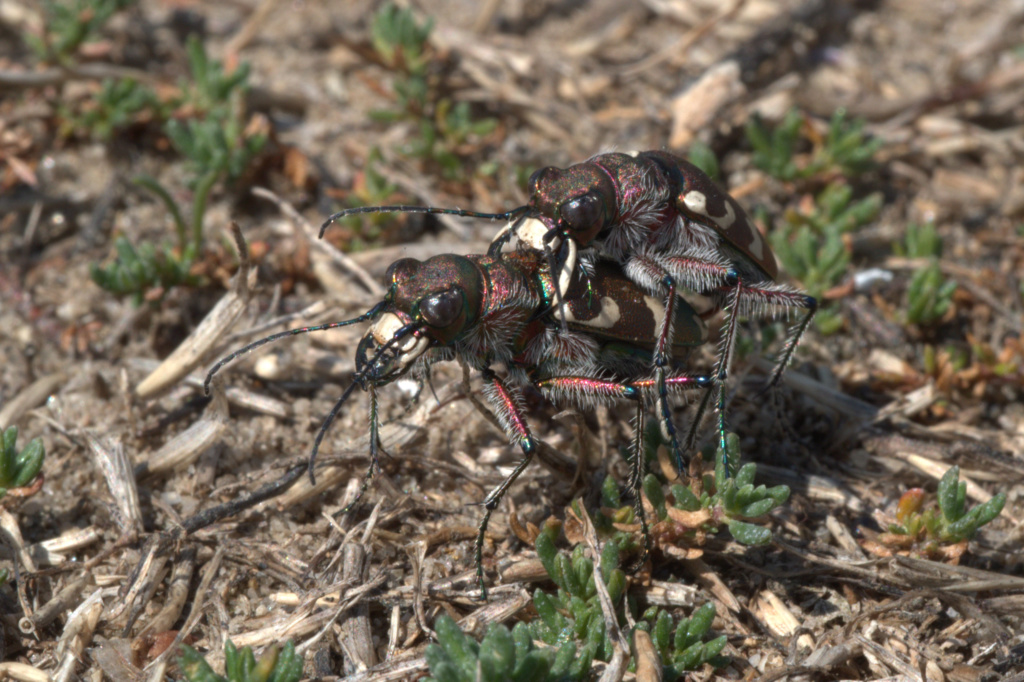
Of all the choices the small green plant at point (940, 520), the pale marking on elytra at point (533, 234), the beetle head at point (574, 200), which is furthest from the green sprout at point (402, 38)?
the small green plant at point (940, 520)

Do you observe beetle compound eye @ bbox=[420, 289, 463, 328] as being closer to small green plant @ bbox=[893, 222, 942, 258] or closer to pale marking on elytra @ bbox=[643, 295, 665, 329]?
pale marking on elytra @ bbox=[643, 295, 665, 329]

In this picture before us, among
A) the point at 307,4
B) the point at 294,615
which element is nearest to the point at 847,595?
the point at 294,615

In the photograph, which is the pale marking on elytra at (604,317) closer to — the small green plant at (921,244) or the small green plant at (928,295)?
the small green plant at (928,295)

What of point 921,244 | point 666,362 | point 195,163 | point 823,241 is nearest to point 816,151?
point 823,241

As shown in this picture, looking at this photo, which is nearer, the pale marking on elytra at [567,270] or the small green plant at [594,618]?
the small green plant at [594,618]

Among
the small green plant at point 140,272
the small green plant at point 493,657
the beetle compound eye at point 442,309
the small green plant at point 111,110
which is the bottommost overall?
the small green plant at point 493,657

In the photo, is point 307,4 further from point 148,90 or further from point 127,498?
point 127,498

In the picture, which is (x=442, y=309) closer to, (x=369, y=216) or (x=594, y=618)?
(x=594, y=618)
